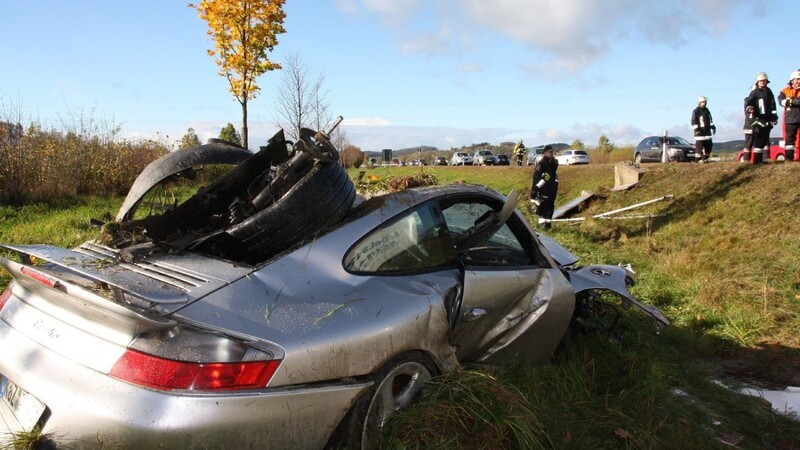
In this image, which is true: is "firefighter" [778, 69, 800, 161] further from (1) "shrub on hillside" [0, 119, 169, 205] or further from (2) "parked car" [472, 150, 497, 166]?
(2) "parked car" [472, 150, 497, 166]

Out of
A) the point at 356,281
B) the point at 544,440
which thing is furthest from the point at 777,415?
the point at 356,281

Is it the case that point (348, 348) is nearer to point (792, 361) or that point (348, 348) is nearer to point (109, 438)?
point (109, 438)

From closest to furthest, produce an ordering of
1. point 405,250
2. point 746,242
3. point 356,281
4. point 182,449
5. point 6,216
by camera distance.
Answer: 1. point 182,449
2. point 356,281
3. point 405,250
4. point 746,242
5. point 6,216

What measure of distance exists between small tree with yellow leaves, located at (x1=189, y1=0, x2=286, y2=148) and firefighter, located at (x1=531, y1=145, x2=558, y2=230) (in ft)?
23.2

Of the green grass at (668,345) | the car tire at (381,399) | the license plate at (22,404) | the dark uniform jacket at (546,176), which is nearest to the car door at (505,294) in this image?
the green grass at (668,345)

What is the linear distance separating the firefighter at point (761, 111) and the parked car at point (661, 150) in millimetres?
11421

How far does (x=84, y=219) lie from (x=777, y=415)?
9170 millimetres

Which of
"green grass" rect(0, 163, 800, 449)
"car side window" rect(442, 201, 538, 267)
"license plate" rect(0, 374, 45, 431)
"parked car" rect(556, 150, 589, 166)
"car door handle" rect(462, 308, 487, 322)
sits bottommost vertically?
"green grass" rect(0, 163, 800, 449)

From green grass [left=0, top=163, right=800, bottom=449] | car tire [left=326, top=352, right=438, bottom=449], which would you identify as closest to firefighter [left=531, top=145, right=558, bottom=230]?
green grass [left=0, top=163, right=800, bottom=449]

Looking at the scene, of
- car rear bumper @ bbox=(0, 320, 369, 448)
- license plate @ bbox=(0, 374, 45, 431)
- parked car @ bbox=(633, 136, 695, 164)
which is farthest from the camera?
parked car @ bbox=(633, 136, 695, 164)

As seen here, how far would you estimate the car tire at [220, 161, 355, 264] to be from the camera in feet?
9.92

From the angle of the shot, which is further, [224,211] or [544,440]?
[224,211]

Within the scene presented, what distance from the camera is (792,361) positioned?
5352mm

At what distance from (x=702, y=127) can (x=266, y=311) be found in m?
16.0
